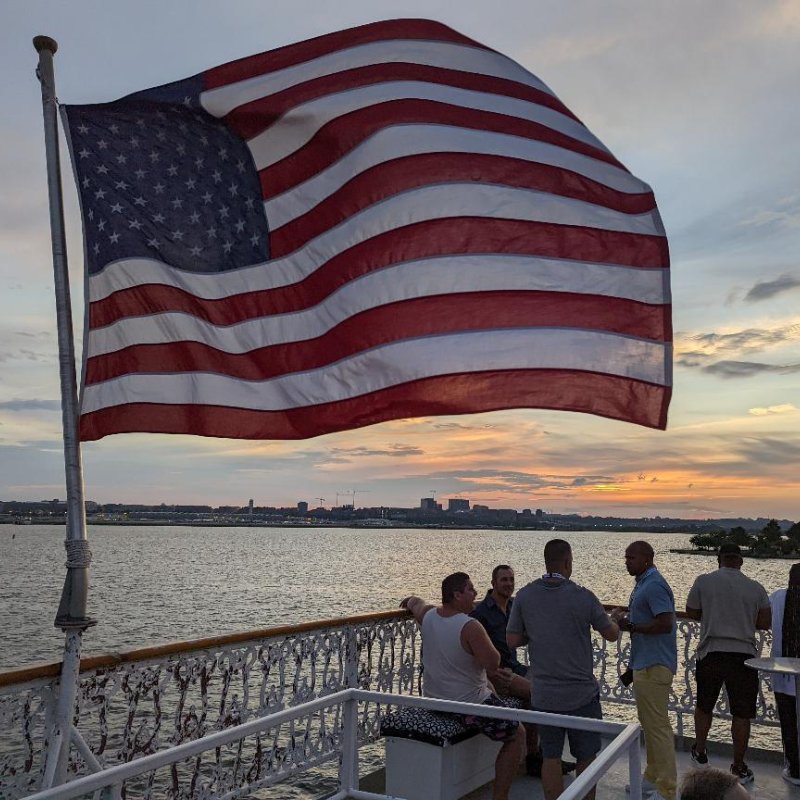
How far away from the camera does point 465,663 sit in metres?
5.64

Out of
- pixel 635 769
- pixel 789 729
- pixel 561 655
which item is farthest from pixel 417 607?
pixel 635 769

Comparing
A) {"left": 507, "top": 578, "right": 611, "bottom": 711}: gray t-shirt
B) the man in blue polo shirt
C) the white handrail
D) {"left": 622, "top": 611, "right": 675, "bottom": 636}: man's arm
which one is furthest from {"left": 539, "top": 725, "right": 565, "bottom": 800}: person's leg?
the white handrail

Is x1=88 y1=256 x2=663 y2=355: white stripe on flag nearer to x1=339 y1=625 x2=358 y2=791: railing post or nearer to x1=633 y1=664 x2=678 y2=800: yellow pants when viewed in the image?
x1=339 y1=625 x2=358 y2=791: railing post

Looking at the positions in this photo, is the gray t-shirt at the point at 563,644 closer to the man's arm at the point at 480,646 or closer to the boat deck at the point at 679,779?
the man's arm at the point at 480,646

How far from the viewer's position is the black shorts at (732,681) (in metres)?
6.62

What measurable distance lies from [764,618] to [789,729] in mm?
853

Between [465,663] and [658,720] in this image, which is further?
[658,720]

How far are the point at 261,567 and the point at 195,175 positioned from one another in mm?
101070

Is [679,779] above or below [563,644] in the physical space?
below

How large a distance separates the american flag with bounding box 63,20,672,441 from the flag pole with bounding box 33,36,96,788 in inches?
8.2

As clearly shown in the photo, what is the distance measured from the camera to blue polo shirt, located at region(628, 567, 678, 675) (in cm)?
564

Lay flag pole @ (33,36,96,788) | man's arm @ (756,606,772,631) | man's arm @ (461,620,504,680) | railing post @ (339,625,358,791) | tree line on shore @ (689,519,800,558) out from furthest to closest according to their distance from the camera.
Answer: tree line on shore @ (689,519,800,558), man's arm @ (756,606,772,631), man's arm @ (461,620,504,680), flag pole @ (33,36,96,788), railing post @ (339,625,358,791)

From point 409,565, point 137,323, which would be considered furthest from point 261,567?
point 137,323

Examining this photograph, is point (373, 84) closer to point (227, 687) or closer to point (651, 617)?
point (227, 687)
